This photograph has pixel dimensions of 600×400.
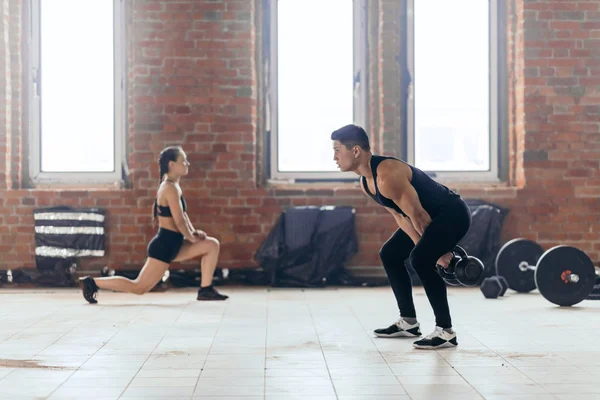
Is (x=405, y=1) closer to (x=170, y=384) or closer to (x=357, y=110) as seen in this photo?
(x=357, y=110)

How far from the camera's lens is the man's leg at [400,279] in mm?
4680

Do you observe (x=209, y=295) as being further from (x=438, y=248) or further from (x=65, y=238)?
A: (x=438, y=248)

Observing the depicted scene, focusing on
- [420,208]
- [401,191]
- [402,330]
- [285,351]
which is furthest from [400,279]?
[285,351]

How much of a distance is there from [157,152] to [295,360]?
13.3 ft

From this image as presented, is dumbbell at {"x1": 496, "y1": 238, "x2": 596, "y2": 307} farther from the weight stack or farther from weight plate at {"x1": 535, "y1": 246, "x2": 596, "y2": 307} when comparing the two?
the weight stack

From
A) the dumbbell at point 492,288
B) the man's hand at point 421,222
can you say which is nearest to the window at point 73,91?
the dumbbell at point 492,288

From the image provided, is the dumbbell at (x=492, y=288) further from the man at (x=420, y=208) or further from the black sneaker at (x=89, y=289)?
the black sneaker at (x=89, y=289)

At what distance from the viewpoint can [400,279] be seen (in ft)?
15.6

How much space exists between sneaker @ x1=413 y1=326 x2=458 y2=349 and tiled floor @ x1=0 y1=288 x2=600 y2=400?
7cm

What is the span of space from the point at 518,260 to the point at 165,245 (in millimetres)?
2882

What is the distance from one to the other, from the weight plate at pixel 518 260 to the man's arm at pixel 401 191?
3.00 metres

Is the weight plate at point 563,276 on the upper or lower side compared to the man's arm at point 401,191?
lower

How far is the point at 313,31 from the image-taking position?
8.20 m

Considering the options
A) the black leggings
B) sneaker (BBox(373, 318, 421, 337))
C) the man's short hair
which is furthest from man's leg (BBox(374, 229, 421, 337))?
the man's short hair
